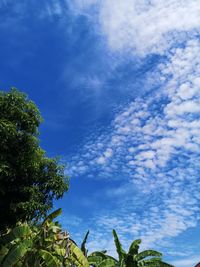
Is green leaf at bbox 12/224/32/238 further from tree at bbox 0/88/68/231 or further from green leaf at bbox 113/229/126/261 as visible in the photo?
green leaf at bbox 113/229/126/261

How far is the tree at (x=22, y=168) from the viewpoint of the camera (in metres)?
23.2

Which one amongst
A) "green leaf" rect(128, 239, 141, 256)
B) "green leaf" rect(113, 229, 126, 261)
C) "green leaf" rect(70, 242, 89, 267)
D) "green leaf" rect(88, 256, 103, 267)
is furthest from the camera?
"green leaf" rect(113, 229, 126, 261)

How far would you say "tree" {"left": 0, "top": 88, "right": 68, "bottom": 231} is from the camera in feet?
76.1

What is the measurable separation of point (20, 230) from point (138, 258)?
12.7 m

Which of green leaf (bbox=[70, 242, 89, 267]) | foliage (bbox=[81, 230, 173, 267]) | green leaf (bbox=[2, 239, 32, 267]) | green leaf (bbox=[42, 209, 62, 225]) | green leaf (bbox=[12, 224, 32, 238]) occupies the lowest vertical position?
green leaf (bbox=[2, 239, 32, 267])

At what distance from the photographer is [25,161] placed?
24.0m

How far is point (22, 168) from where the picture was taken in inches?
938

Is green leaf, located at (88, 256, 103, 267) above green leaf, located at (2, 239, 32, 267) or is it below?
above

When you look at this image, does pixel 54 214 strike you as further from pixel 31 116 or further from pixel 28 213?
pixel 31 116

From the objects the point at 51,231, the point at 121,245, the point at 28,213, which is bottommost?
the point at 51,231

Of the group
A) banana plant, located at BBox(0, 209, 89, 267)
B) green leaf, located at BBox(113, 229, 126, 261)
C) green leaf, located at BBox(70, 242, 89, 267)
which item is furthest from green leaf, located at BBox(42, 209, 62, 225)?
green leaf, located at BBox(113, 229, 126, 261)

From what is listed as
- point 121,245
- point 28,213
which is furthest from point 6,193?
point 121,245

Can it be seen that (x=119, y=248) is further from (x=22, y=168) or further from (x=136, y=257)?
(x=22, y=168)

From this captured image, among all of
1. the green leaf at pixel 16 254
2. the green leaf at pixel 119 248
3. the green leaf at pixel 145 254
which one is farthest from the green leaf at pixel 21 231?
the green leaf at pixel 145 254
